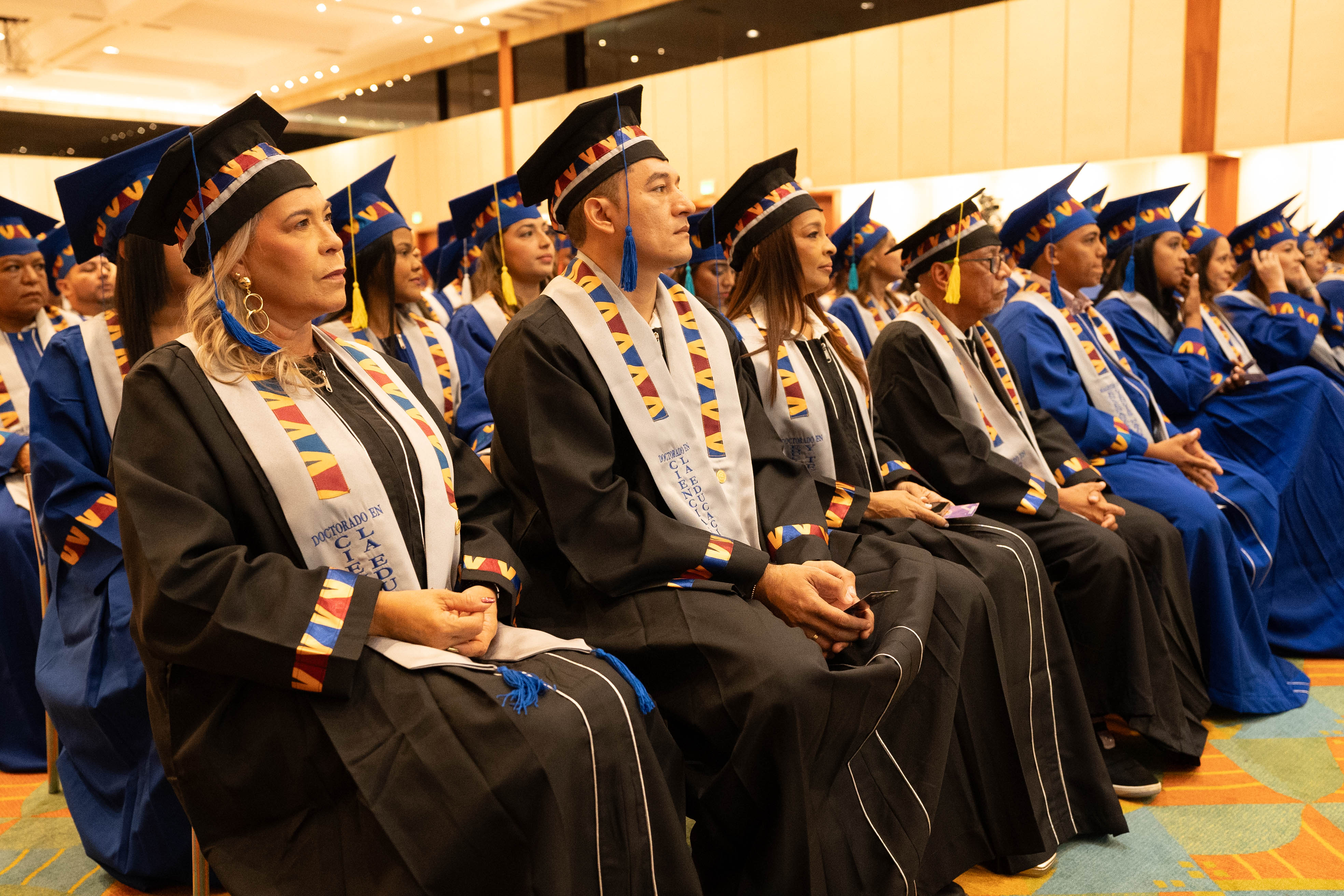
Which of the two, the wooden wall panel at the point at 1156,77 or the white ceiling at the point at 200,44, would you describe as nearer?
the wooden wall panel at the point at 1156,77

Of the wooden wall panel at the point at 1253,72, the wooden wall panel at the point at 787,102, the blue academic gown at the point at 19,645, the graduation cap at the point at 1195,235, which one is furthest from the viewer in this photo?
the wooden wall panel at the point at 787,102

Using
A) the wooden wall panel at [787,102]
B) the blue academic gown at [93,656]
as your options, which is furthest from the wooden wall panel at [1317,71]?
the blue academic gown at [93,656]

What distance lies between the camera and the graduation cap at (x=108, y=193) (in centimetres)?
228

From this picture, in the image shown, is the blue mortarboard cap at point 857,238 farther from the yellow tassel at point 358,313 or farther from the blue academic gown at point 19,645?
the blue academic gown at point 19,645

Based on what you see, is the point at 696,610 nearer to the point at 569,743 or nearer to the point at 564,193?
the point at 569,743

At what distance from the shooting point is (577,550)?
200 centimetres

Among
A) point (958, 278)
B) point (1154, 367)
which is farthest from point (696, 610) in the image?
point (1154, 367)

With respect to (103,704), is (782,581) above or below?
above

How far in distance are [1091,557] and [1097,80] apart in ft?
22.9

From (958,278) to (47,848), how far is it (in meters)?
2.92

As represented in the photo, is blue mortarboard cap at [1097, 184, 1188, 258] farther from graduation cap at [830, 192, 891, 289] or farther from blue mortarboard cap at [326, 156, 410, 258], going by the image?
blue mortarboard cap at [326, 156, 410, 258]

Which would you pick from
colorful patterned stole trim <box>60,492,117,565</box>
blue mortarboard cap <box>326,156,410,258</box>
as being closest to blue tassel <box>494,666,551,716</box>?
colorful patterned stole trim <box>60,492,117,565</box>

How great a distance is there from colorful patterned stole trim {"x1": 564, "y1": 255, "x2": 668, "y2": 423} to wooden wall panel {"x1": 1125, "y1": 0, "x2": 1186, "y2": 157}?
748 cm

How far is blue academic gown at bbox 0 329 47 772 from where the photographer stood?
9.67ft
